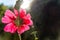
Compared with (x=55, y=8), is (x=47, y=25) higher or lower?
lower

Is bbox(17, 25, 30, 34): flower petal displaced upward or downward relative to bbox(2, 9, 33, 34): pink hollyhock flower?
downward

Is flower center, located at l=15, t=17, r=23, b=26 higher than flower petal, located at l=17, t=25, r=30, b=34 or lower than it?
higher

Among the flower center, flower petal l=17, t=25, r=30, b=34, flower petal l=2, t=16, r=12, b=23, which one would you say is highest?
flower petal l=2, t=16, r=12, b=23

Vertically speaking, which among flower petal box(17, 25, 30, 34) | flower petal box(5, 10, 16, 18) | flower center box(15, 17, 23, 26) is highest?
flower petal box(5, 10, 16, 18)

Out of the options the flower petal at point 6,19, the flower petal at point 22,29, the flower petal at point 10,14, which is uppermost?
the flower petal at point 10,14

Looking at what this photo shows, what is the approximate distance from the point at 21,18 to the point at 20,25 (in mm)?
45

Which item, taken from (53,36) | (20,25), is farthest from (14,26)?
(53,36)

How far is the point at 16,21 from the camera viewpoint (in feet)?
3.72

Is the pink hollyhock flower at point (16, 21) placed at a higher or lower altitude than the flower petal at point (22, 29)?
higher

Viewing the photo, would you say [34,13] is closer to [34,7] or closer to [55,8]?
[34,7]

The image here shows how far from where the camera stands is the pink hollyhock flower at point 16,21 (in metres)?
1.11

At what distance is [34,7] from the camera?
3.95ft

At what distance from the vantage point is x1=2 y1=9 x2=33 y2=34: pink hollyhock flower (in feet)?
3.64

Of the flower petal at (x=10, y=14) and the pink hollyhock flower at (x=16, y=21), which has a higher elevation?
the flower petal at (x=10, y=14)
